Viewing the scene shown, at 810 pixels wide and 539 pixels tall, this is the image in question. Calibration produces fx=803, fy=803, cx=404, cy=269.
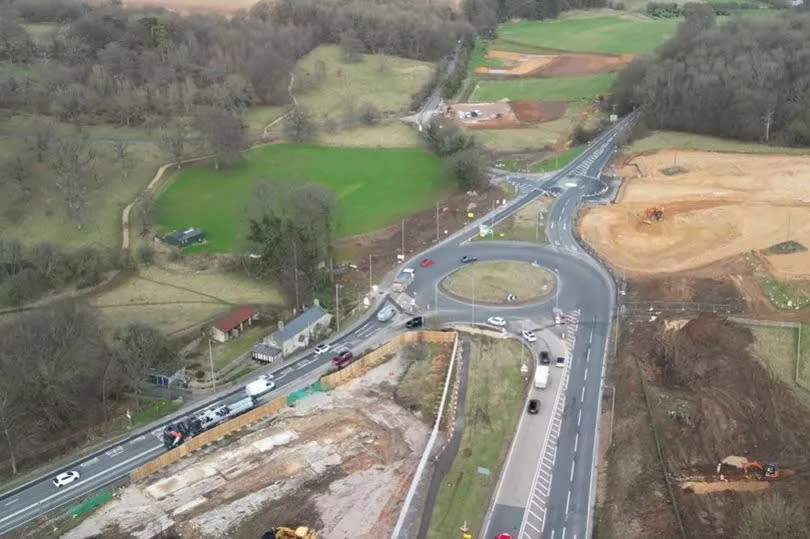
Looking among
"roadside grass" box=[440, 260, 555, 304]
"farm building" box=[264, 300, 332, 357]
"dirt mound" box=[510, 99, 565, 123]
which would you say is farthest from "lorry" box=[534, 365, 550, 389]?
"dirt mound" box=[510, 99, 565, 123]

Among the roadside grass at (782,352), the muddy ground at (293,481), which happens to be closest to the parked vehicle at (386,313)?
the muddy ground at (293,481)

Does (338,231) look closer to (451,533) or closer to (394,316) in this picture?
(394,316)

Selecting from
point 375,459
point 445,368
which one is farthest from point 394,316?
point 375,459

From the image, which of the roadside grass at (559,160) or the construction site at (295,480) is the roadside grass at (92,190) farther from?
the roadside grass at (559,160)

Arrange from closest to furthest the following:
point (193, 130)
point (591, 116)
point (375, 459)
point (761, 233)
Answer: point (375, 459) < point (761, 233) < point (193, 130) < point (591, 116)

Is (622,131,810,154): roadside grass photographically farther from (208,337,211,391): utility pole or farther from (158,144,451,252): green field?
(208,337,211,391): utility pole

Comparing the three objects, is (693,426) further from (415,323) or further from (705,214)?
(705,214)
